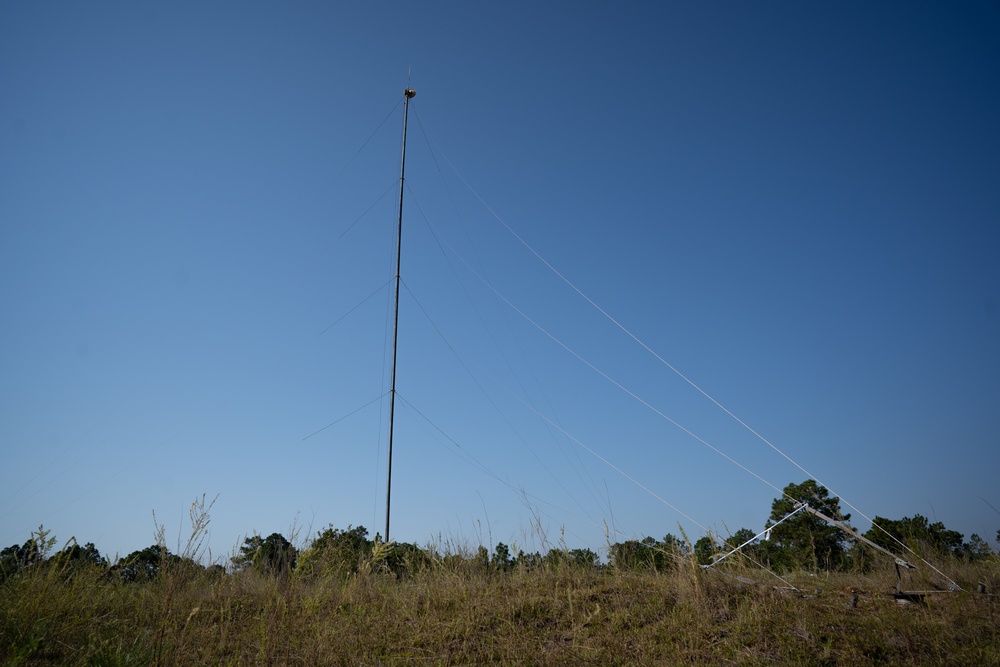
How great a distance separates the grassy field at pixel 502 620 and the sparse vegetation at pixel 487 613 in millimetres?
23

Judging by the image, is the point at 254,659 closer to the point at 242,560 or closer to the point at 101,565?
the point at 242,560

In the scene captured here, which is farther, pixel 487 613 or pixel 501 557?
pixel 501 557

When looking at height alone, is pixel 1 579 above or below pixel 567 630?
above

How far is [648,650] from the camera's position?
6.17 m

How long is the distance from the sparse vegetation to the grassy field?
0.02 meters

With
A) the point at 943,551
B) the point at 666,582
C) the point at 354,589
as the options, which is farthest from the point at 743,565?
the point at 354,589

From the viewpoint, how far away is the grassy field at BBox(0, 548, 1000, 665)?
19.0ft

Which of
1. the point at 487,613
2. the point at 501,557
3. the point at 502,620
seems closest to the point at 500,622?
the point at 502,620

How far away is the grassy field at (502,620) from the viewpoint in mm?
5789

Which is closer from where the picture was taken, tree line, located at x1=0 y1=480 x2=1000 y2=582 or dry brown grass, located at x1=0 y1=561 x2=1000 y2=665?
dry brown grass, located at x1=0 y1=561 x2=1000 y2=665

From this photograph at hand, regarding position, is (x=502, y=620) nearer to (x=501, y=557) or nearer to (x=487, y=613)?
(x=487, y=613)

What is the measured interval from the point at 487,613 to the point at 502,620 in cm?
31

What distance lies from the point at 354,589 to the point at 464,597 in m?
1.73

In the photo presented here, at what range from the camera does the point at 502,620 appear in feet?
23.9
